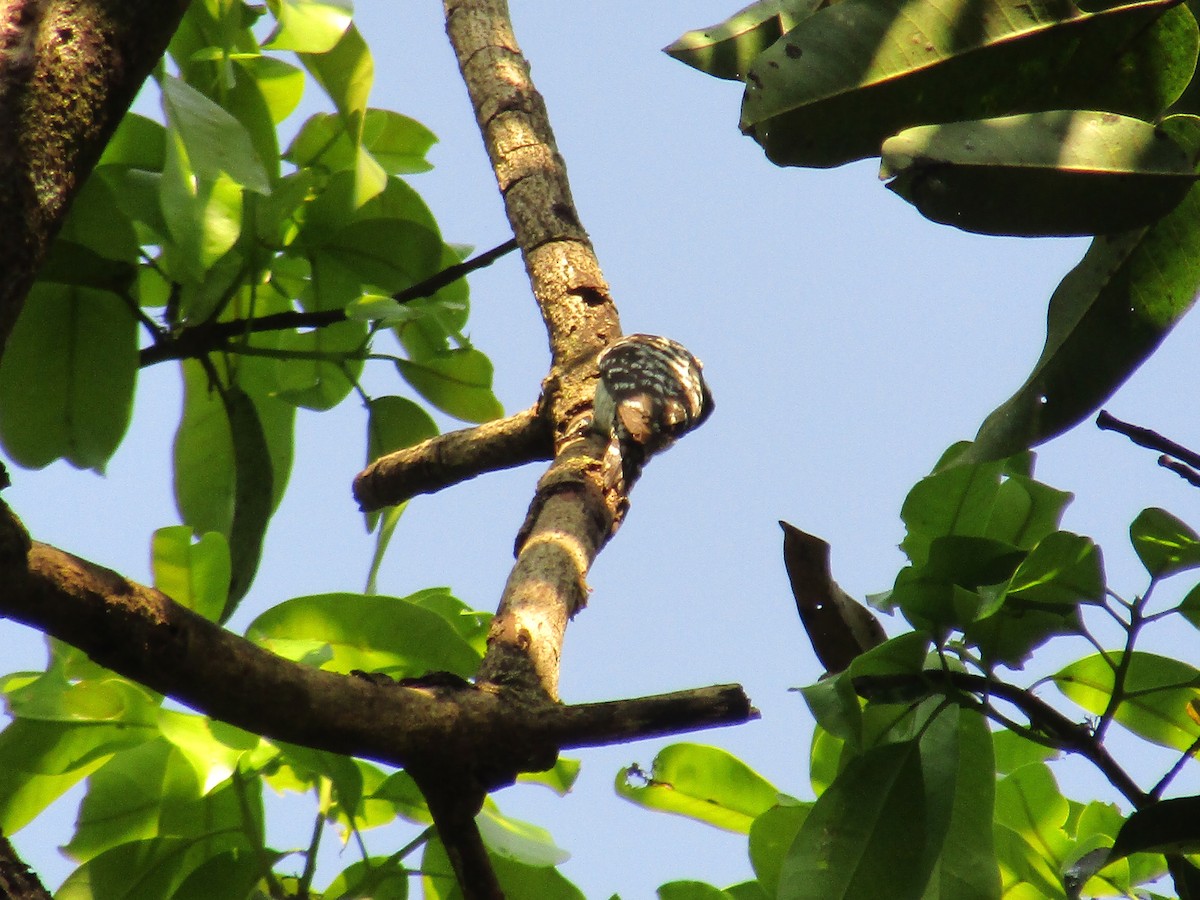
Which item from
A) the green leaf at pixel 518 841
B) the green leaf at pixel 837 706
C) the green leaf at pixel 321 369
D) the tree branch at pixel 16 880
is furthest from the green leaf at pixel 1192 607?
the green leaf at pixel 321 369

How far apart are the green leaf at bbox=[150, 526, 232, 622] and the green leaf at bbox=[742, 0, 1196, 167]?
1.73 ft

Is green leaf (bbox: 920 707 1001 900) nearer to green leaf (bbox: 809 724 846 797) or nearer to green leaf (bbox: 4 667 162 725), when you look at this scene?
green leaf (bbox: 809 724 846 797)

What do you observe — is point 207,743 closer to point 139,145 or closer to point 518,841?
point 518,841

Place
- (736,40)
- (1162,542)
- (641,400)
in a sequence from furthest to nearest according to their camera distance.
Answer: (641,400) → (736,40) → (1162,542)

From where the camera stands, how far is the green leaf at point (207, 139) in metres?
0.80

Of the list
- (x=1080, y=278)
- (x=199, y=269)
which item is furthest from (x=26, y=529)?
(x=1080, y=278)

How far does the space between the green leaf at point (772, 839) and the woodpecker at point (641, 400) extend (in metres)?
0.38

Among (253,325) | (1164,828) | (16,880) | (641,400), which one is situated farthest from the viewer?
(641,400)

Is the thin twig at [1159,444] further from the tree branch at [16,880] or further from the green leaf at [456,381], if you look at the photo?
the green leaf at [456,381]

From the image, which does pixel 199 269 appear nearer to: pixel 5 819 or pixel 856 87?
pixel 5 819

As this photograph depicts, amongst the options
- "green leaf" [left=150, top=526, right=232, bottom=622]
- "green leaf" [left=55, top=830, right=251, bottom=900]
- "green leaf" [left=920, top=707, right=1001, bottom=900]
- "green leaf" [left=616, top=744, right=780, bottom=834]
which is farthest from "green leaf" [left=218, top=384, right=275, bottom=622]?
"green leaf" [left=920, top=707, right=1001, bottom=900]

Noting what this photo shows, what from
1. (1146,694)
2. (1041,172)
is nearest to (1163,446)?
(1041,172)

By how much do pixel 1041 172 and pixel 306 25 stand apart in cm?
74

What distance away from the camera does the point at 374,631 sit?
828mm
